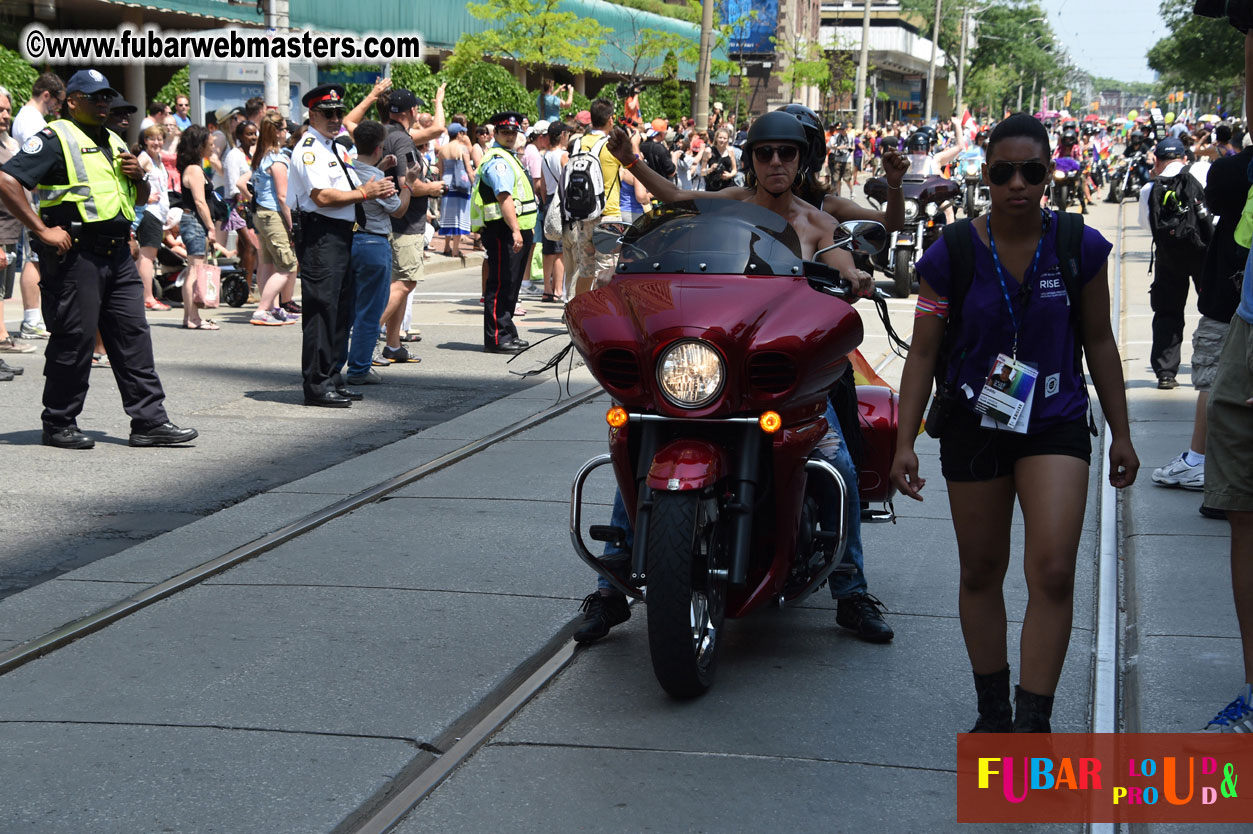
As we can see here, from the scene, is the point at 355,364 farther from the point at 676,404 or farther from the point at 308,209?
the point at 676,404

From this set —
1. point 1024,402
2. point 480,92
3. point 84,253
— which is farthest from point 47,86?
point 480,92

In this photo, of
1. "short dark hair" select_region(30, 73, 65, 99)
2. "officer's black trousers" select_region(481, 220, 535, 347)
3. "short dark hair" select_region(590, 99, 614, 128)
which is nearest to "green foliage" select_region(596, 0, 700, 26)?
"short dark hair" select_region(590, 99, 614, 128)

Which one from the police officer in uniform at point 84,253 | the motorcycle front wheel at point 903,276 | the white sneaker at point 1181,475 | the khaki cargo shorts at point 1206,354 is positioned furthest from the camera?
the motorcycle front wheel at point 903,276

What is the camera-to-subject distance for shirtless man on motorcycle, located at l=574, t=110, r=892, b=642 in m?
5.11

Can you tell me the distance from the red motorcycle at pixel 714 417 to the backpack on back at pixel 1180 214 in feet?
17.3

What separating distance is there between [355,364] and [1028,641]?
746cm

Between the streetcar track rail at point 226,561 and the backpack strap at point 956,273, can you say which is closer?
the backpack strap at point 956,273

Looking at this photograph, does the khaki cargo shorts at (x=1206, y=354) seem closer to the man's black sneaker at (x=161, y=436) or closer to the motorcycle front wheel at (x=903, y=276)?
the man's black sneaker at (x=161, y=436)

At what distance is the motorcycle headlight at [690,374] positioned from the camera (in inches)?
175

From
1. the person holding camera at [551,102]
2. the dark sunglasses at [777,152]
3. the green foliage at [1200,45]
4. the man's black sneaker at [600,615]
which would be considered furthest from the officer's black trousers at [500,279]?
the green foliage at [1200,45]

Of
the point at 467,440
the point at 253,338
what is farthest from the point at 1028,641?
the point at 253,338

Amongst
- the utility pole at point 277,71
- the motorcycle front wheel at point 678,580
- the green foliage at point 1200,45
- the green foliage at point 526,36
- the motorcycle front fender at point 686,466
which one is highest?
the green foliage at point 1200,45

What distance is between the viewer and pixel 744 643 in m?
5.21

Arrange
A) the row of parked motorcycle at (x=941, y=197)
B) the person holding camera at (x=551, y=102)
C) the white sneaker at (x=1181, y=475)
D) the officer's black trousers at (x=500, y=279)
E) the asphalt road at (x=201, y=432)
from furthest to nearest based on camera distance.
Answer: the person holding camera at (x=551, y=102) → the officer's black trousers at (x=500, y=279) → the row of parked motorcycle at (x=941, y=197) → the white sneaker at (x=1181, y=475) → the asphalt road at (x=201, y=432)
